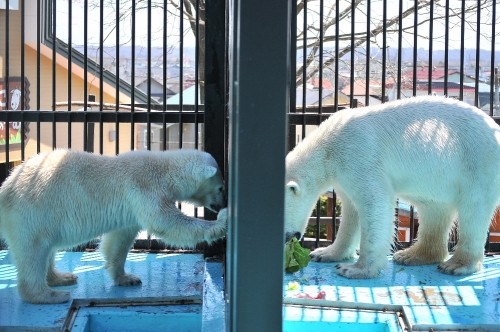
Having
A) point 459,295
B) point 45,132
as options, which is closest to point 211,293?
point 459,295

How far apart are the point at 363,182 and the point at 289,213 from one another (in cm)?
57

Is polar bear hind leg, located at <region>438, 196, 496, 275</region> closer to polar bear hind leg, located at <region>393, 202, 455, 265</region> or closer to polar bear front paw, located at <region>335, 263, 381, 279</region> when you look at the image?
polar bear hind leg, located at <region>393, 202, 455, 265</region>

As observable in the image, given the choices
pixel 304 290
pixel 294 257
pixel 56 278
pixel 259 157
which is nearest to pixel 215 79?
pixel 294 257

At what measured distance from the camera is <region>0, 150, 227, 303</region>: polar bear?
15.4 feet

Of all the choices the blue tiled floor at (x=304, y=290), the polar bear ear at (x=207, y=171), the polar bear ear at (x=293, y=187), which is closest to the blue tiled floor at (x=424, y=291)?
the blue tiled floor at (x=304, y=290)

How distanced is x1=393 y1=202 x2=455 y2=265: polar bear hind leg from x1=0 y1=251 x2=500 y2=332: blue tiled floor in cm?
10

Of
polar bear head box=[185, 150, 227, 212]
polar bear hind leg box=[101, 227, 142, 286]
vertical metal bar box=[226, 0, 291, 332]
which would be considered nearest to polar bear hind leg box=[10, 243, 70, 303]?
polar bear hind leg box=[101, 227, 142, 286]

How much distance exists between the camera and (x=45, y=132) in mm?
16031

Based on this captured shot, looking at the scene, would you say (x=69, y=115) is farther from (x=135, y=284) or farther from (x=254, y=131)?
(x=254, y=131)

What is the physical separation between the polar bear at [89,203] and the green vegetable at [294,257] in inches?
36.0

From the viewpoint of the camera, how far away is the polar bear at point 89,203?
470 cm

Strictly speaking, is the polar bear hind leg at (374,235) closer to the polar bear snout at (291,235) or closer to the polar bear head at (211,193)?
the polar bear snout at (291,235)

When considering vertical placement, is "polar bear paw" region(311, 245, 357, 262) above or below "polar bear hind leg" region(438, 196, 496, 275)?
below

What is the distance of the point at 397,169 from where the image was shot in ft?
18.5
